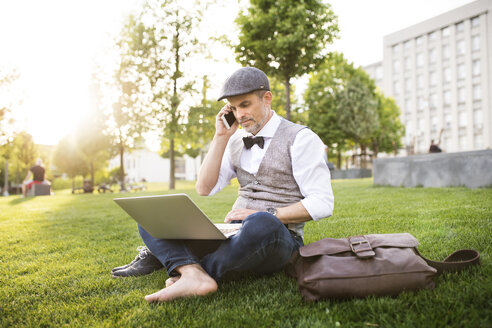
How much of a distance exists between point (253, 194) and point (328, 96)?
101ft

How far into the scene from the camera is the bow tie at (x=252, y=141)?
114 inches

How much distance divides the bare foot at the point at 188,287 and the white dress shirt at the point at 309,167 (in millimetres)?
839

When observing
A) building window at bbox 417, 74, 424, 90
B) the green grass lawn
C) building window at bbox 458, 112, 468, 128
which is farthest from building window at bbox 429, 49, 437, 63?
the green grass lawn

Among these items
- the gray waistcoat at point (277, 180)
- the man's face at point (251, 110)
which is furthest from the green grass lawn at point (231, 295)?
the man's face at point (251, 110)

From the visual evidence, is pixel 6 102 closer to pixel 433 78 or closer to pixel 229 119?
pixel 229 119

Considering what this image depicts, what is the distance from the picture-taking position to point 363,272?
7.01 feet

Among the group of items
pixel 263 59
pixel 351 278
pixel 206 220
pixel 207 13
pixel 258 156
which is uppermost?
pixel 207 13

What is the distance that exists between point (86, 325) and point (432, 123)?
→ 6311cm

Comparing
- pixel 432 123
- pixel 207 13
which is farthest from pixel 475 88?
pixel 207 13

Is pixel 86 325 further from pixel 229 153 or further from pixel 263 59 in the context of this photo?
pixel 263 59

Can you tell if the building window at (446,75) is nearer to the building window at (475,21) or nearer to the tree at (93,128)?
the building window at (475,21)

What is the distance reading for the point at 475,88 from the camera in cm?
5241

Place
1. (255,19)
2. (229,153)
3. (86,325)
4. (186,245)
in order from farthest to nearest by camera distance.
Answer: (255,19)
(229,153)
(186,245)
(86,325)

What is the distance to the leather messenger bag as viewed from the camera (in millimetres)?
2133
